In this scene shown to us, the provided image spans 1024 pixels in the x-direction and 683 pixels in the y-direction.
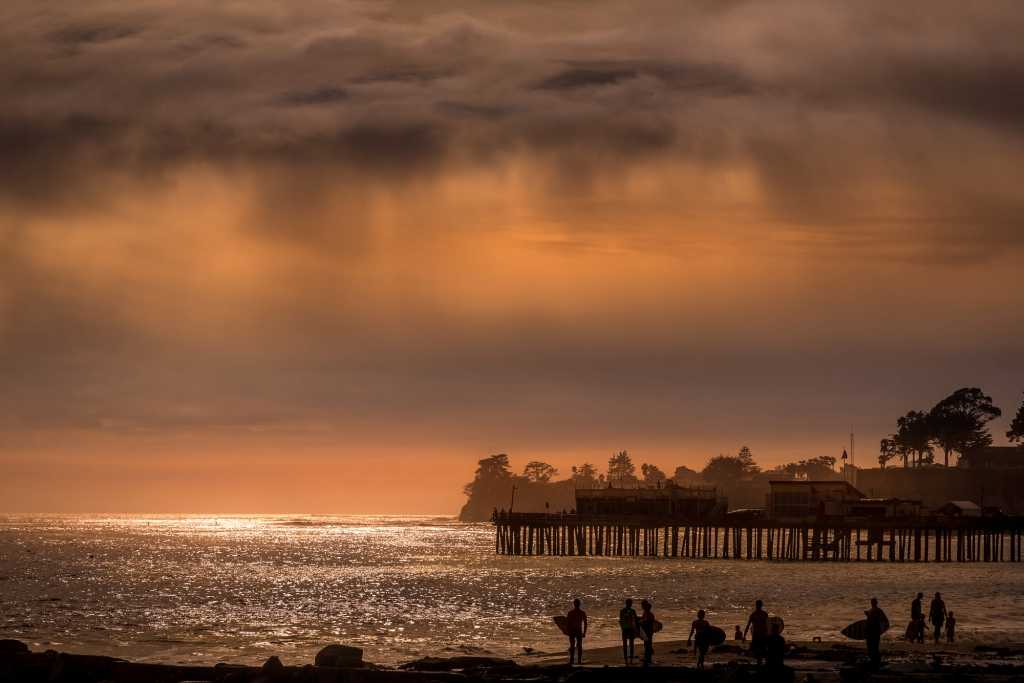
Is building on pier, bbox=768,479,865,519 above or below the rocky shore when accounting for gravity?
above

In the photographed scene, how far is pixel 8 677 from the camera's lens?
122 ft

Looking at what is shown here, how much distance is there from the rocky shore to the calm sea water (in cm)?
1175

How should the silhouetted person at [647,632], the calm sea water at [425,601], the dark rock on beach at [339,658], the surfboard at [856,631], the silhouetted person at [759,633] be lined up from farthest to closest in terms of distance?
the calm sea water at [425,601] < the surfboard at [856,631] < the silhouetted person at [647,632] < the dark rock on beach at [339,658] < the silhouetted person at [759,633]

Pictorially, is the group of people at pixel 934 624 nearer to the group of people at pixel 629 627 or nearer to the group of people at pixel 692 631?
the group of people at pixel 692 631

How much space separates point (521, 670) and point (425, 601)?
5372cm

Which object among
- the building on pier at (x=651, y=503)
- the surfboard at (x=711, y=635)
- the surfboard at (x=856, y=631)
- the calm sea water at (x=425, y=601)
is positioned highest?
the building on pier at (x=651, y=503)

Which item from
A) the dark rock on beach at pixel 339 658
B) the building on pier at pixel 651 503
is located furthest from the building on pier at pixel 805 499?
the dark rock on beach at pixel 339 658

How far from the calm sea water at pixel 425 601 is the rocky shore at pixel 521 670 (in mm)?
11748

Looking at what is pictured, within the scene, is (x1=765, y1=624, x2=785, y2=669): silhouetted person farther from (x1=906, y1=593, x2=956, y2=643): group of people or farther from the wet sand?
(x1=906, y1=593, x2=956, y2=643): group of people

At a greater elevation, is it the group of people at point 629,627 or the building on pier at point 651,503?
the building on pier at point 651,503

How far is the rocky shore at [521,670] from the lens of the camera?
111ft

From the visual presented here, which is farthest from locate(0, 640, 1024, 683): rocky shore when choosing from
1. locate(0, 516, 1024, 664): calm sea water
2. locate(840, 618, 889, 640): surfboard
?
locate(0, 516, 1024, 664): calm sea water

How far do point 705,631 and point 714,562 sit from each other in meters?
105

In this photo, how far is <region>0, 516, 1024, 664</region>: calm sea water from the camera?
59.9 meters
